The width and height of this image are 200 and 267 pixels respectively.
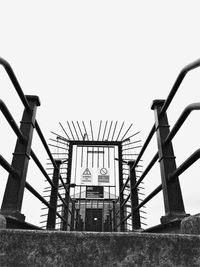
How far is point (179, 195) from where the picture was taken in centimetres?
129

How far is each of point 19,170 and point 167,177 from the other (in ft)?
3.10

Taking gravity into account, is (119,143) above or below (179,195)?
above

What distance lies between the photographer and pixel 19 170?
1.35m

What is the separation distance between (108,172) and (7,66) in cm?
350

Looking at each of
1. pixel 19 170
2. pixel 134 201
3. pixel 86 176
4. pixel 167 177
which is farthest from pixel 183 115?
pixel 86 176

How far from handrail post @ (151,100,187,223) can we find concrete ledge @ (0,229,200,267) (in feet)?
1.94

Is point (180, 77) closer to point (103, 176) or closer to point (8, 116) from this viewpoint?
point (8, 116)

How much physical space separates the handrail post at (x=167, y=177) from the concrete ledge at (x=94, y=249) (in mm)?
592

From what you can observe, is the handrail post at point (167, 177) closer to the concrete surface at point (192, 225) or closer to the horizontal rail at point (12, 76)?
the concrete surface at point (192, 225)

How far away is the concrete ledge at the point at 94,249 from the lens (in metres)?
0.63

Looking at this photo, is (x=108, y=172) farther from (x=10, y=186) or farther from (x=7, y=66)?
(x=7, y=66)

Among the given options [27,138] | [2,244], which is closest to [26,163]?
[27,138]

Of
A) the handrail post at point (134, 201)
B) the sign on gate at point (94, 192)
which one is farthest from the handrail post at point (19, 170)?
the sign on gate at point (94, 192)

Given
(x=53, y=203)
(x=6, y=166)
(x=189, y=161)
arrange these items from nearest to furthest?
(x=189, y=161), (x=6, y=166), (x=53, y=203)
